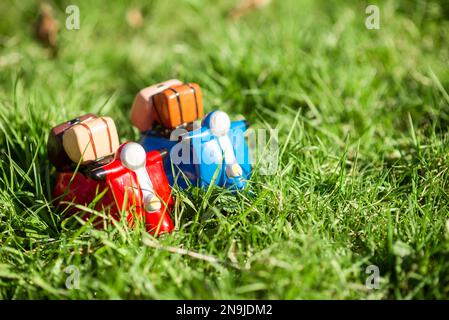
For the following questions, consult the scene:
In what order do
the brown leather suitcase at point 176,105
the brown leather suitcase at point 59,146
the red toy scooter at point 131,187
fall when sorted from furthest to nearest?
the brown leather suitcase at point 176,105
the brown leather suitcase at point 59,146
the red toy scooter at point 131,187

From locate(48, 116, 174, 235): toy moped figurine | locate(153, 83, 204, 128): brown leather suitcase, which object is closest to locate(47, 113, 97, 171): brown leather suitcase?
locate(48, 116, 174, 235): toy moped figurine

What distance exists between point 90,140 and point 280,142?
2.82ft

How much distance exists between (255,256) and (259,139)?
607 millimetres

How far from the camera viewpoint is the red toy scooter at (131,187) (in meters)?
1.79

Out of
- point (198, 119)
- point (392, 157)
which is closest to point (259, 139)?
point (198, 119)

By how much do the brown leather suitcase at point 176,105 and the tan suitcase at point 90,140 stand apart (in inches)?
8.7

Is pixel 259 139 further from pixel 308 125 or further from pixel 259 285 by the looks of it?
pixel 259 285

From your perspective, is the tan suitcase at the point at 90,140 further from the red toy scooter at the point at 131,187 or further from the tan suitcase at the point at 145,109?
the tan suitcase at the point at 145,109

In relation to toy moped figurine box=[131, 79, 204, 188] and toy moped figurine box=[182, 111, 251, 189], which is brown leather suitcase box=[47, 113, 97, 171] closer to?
toy moped figurine box=[131, 79, 204, 188]

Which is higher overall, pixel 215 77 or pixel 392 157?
pixel 215 77

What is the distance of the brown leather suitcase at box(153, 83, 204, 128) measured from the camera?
1.99m

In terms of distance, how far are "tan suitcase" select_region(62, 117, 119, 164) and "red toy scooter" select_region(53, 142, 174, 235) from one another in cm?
6

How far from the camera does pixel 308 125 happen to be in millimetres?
2580

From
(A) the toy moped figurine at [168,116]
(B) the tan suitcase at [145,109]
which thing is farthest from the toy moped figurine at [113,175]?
(B) the tan suitcase at [145,109]
